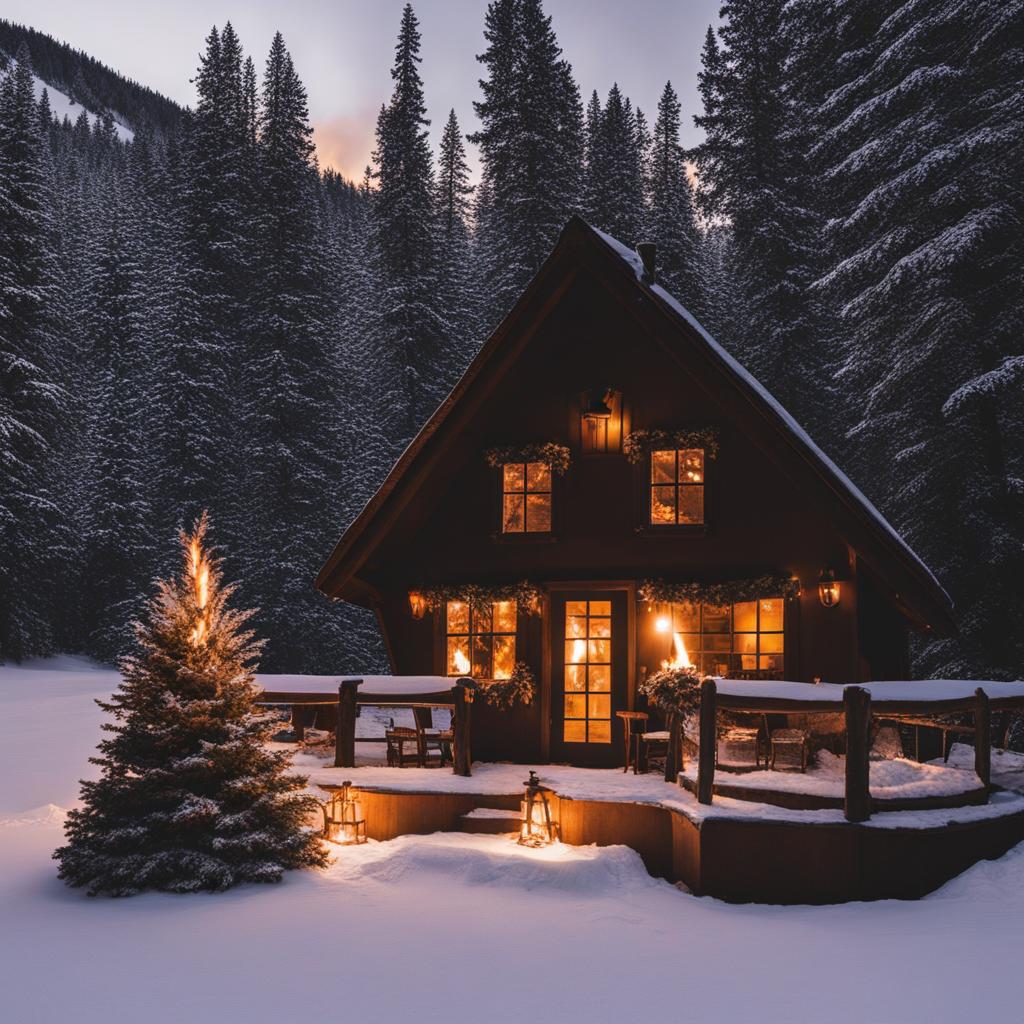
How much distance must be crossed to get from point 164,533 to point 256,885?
25.1 m

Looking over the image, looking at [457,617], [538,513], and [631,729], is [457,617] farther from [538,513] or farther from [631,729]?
[631,729]

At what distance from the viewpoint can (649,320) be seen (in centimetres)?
1262

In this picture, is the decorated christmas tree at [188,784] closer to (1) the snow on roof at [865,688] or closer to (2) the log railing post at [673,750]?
(2) the log railing post at [673,750]

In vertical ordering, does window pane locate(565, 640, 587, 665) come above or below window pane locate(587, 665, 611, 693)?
above

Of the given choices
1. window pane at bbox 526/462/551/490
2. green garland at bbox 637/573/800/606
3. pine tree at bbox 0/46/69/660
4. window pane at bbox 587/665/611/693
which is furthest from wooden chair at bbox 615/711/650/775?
pine tree at bbox 0/46/69/660

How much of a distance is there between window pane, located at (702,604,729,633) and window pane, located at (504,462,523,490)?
329 centimetres

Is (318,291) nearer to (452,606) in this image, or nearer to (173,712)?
(452,606)

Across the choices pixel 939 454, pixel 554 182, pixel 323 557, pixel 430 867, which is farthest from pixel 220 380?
pixel 430 867

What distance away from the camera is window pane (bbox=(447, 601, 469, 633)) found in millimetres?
13414

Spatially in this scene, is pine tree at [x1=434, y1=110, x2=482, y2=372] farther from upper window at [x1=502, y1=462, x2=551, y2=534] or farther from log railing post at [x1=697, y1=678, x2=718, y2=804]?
log railing post at [x1=697, y1=678, x2=718, y2=804]

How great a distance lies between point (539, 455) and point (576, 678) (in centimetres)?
331

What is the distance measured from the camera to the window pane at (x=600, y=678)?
508 inches

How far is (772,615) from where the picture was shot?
12266mm

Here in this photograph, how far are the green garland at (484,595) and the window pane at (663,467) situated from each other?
236 centimetres
